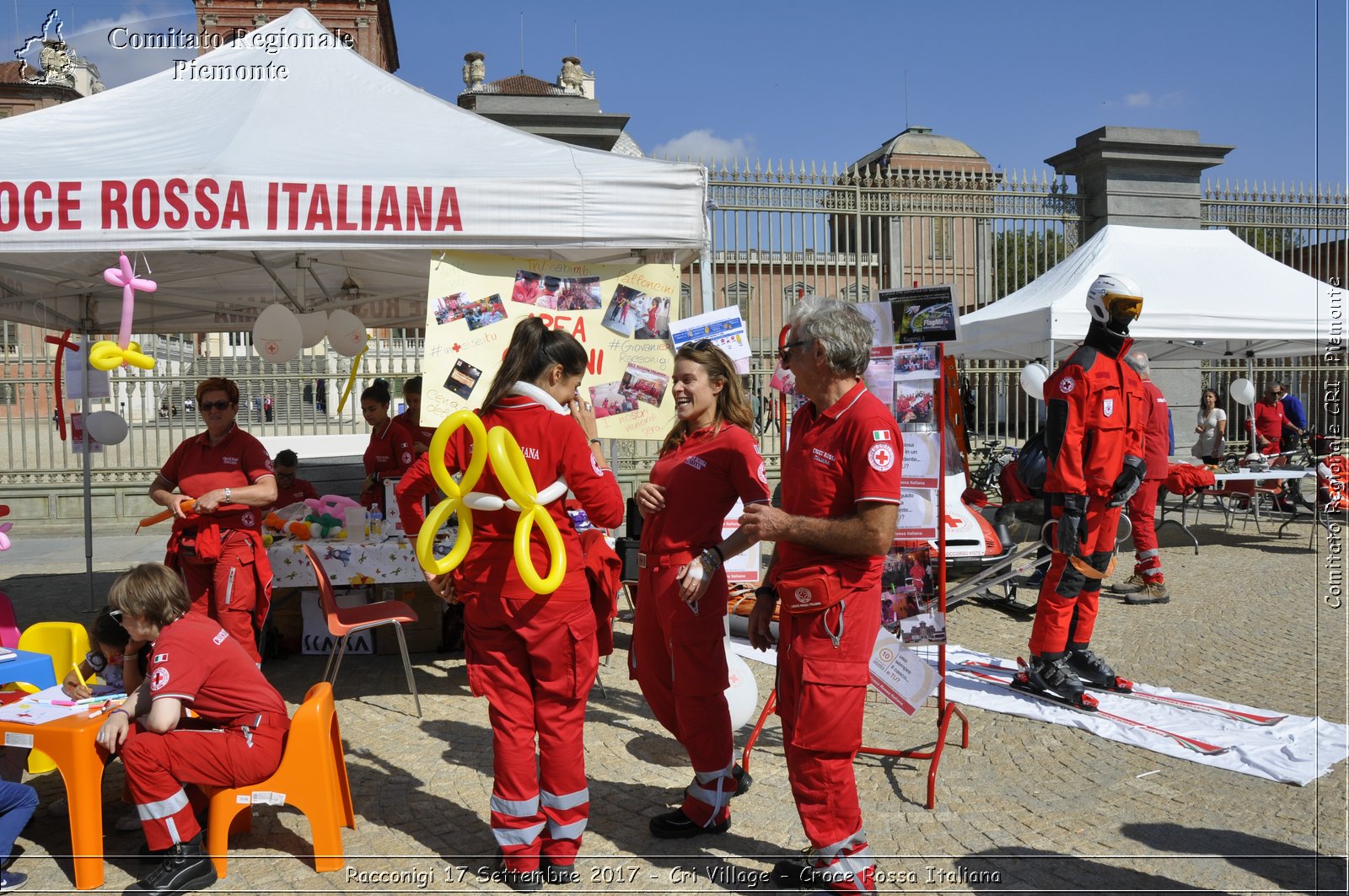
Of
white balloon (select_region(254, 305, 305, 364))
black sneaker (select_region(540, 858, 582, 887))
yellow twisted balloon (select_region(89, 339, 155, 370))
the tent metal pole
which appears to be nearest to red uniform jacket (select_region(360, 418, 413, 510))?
white balloon (select_region(254, 305, 305, 364))

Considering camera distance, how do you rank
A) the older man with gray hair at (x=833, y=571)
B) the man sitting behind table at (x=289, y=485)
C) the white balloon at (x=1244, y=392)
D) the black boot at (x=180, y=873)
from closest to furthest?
the older man with gray hair at (x=833, y=571)
the black boot at (x=180, y=873)
the man sitting behind table at (x=289, y=485)
the white balloon at (x=1244, y=392)

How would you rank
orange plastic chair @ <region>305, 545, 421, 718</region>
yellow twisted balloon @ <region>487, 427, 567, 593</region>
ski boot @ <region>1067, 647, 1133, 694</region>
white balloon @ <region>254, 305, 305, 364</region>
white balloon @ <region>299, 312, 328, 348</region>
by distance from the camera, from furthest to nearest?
white balloon @ <region>299, 312, 328, 348</region>, white balloon @ <region>254, 305, 305, 364</region>, ski boot @ <region>1067, 647, 1133, 694</region>, orange plastic chair @ <region>305, 545, 421, 718</region>, yellow twisted balloon @ <region>487, 427, 567, 593</region>

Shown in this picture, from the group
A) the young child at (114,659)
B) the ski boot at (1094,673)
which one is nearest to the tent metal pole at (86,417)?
the young child at (114,659)

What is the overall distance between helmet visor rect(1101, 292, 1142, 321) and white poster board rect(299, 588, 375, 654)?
4772 mm

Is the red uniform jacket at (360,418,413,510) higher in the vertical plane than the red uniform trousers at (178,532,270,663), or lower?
higher

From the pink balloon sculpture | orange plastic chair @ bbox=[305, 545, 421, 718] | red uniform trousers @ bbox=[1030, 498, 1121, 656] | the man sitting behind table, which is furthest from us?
the man sitting behind table

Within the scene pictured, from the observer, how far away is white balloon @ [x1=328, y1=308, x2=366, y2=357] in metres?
7.21

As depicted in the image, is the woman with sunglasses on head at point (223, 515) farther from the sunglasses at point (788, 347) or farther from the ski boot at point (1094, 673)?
the ski boot at point (1094, 673)

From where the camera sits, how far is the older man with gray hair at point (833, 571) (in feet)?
9.63

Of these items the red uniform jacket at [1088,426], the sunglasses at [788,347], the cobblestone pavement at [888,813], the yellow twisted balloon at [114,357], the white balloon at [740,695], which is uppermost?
the yellow twisted balloon at [114,357]

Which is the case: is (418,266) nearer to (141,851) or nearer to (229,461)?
(229,461)

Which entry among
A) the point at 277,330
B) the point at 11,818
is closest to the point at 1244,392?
the point at 277,330

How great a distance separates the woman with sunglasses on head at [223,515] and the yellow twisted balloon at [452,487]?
1.93 m

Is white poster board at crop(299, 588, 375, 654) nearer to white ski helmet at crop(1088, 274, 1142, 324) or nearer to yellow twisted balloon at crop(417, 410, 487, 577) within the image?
yellow twisted balloon at crop(417, 410, 487, 577)
